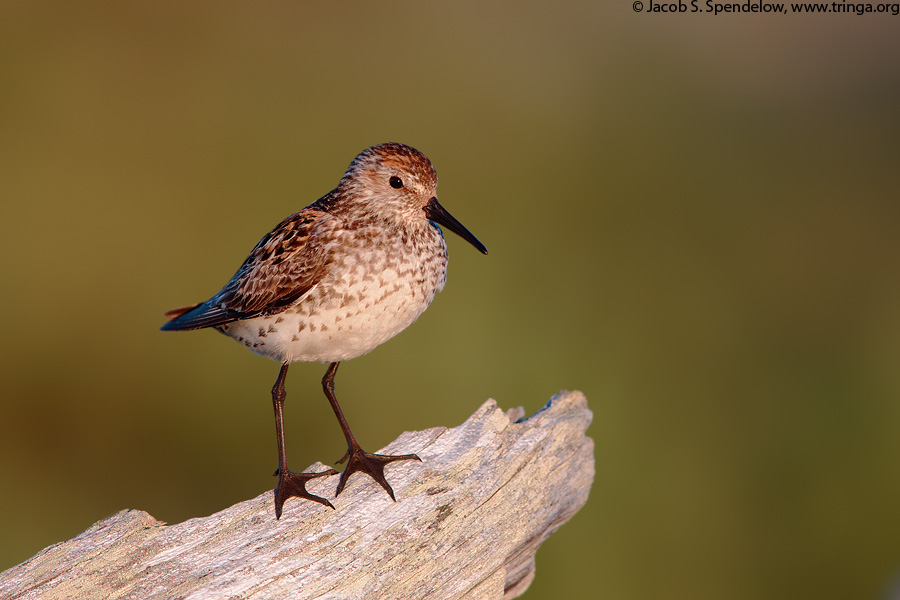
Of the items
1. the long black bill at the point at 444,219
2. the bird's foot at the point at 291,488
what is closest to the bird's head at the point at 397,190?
the long black bill at the point at 444,219

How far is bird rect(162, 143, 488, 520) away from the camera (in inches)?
208

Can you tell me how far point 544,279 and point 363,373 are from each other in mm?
2664

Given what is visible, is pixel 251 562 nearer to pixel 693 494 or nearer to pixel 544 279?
pixel 693 494

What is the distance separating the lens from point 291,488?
17.0ft

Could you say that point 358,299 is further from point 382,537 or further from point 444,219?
point 382,537

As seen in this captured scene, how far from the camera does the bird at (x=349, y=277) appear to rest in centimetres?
528

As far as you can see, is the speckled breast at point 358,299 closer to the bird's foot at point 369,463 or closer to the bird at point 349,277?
the bird at point 349,277

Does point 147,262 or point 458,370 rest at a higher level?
point 147,262

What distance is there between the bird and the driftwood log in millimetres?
198

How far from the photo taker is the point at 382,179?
5.64 m

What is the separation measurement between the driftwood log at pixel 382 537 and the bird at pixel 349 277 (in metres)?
0.20

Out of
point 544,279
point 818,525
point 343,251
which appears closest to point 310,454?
point 544,279

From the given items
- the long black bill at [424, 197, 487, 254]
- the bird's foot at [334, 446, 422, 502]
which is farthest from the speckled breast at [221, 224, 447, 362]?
the bird's foot at [334, 446, 422, 502]

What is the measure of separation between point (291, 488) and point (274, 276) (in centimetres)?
129
